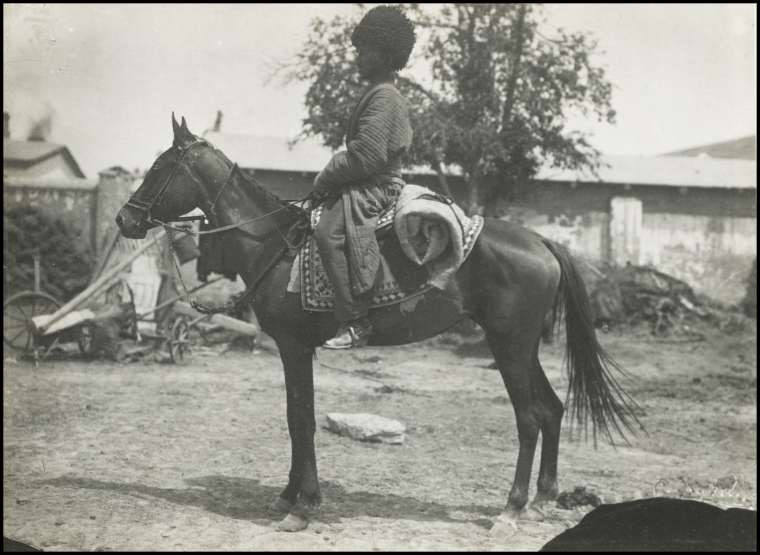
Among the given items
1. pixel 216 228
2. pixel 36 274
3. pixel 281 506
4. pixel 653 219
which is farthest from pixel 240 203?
pixel 653 219

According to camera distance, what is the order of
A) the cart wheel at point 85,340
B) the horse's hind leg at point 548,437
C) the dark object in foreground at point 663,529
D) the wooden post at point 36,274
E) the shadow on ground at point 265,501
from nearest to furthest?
1. the dark object in foreground at point 663,529
2. the shadow on ground at point 265,501
3. the horse's hind leg at point 548,437
4. the cart wheel at point 85,340
5. the wooden post at point 36,274

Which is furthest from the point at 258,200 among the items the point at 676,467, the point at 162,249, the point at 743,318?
the point at 743,318

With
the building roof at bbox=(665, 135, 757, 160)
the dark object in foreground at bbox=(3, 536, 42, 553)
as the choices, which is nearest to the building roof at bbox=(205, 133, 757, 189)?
the building roof at bbox=(665, 135, 757, 160)

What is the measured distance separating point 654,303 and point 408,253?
13.0 metres

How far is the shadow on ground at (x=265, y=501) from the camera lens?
4.16 meters

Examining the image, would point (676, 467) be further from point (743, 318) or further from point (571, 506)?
point (743, 318)

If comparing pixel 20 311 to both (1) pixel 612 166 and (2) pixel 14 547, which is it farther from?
(1) pixel 612 166

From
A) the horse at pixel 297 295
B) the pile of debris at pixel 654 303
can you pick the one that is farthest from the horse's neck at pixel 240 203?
the pile of debris at pixel 654 303

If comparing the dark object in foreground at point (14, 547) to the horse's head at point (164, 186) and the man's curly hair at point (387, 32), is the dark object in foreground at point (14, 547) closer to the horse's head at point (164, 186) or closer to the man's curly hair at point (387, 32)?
the horse's head at point (164, 186)

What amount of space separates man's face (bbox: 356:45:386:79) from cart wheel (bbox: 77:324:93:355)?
7.84 meters

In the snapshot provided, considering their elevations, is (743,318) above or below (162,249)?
below

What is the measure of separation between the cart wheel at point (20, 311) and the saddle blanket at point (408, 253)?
8.03 meters

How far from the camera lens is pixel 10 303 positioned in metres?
10.8

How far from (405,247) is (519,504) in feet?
5.27
